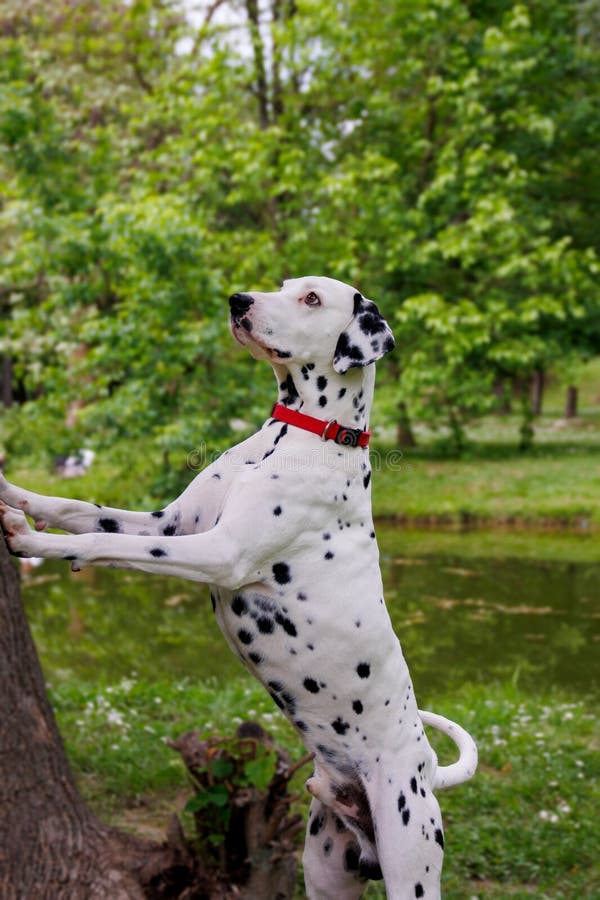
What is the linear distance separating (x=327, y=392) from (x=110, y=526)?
582mm

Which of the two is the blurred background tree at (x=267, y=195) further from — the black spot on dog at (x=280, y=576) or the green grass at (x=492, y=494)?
the black spot on dog at (x=280, y=576)

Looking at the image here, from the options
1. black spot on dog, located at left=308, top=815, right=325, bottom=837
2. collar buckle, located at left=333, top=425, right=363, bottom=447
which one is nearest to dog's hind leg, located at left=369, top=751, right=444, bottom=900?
black spot on dog, located at left=308, top=815, right=325, bottom=837

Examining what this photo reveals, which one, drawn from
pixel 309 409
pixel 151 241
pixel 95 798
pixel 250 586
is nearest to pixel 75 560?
pixel 250 586

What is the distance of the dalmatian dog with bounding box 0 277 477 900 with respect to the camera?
1.93m

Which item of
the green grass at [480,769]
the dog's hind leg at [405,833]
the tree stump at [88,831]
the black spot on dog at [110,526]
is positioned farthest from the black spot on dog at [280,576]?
the green grass at [480,769]

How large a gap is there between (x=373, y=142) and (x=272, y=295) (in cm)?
1590

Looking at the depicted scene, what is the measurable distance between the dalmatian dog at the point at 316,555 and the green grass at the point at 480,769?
2.20 m

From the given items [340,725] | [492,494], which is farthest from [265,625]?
[492,494]

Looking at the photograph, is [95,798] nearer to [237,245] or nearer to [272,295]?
[272,295]

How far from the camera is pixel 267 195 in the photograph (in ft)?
48.8

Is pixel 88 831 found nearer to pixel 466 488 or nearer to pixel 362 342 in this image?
pixel 362 342

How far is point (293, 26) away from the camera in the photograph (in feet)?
48.0

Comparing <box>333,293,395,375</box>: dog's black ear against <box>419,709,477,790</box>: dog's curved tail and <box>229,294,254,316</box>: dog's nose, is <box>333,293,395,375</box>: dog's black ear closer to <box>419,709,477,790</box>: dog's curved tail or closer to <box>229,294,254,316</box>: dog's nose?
<box>229,294,254,316</box>: dog's nose

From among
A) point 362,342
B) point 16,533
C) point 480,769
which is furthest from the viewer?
point 480,769
